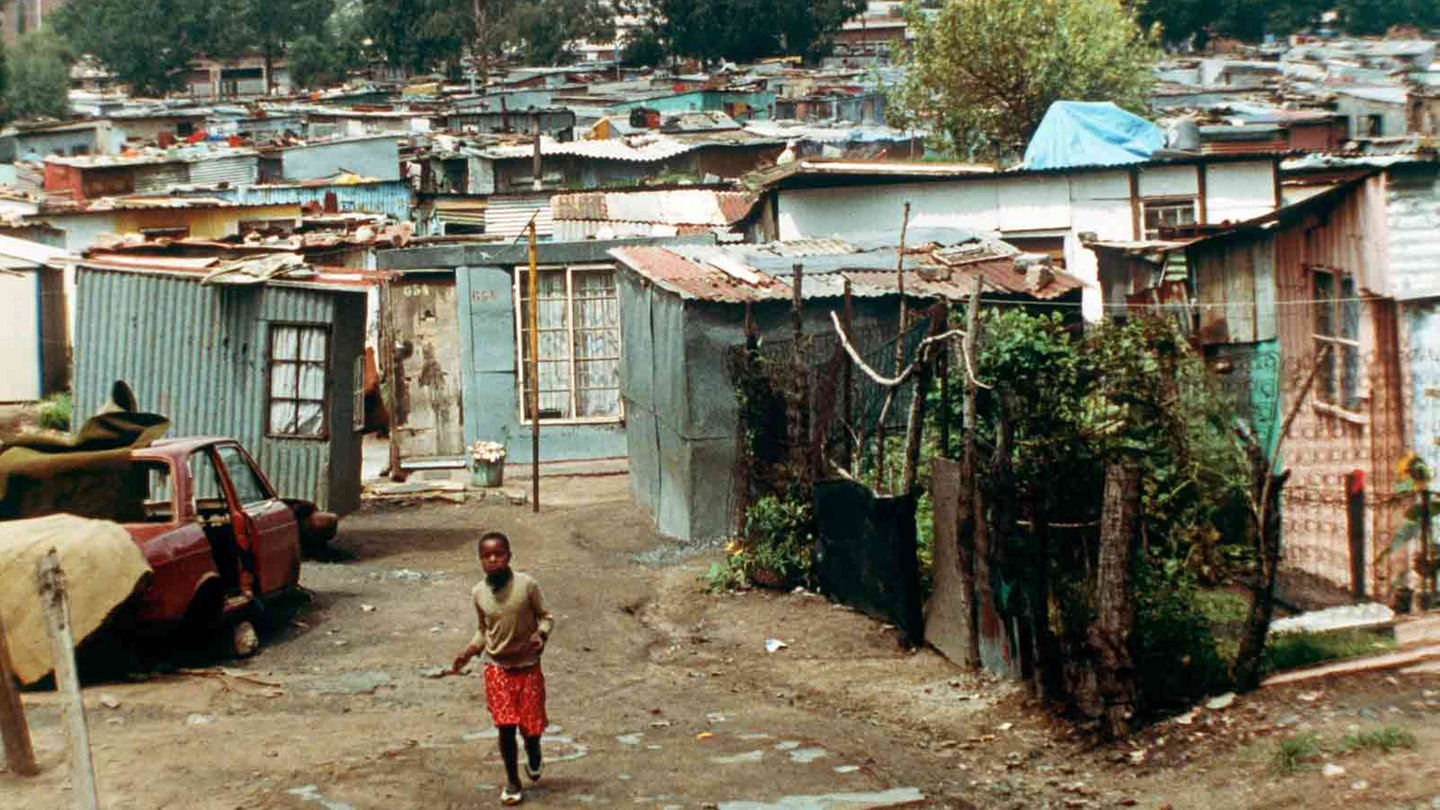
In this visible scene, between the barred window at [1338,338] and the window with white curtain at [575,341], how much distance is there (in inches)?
378

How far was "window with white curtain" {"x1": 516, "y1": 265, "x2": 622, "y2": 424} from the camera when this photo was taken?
20.2 metres

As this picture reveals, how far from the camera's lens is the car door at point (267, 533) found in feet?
36.9

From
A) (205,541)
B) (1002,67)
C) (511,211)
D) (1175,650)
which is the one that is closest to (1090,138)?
(1002,67)

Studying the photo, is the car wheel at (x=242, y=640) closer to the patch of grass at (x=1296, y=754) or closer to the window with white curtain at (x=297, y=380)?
the window with white curtain at (x=297, y=380)

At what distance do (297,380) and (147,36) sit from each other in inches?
2560

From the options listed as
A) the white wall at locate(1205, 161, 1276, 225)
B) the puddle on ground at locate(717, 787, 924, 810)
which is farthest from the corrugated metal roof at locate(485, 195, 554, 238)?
the puddle on ground at locate(717, 787, 924, 810)

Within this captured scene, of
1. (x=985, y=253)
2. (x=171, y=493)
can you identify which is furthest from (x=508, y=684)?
(x=985, y=253)

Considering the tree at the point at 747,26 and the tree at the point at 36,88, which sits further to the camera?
the tree at the point at 747,26

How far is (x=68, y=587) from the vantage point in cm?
925

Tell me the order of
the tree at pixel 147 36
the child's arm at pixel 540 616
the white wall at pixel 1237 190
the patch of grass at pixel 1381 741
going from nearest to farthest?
the patch of grass at pixel 1381 741
the child's arm at pixel 540 616
the white wall at pixel 1237 190
the tree at pixel 147 36

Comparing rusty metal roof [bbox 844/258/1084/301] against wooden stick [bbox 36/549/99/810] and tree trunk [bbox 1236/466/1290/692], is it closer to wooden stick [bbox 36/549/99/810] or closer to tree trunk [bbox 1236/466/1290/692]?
tree trunk [bbox 1236/466/1290/692]

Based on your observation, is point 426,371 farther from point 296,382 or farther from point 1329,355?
point 1329,355

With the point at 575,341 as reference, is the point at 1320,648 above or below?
below

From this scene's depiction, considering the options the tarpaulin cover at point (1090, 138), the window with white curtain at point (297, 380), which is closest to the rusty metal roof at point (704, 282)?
the window with white curtain at point (297, 380)
